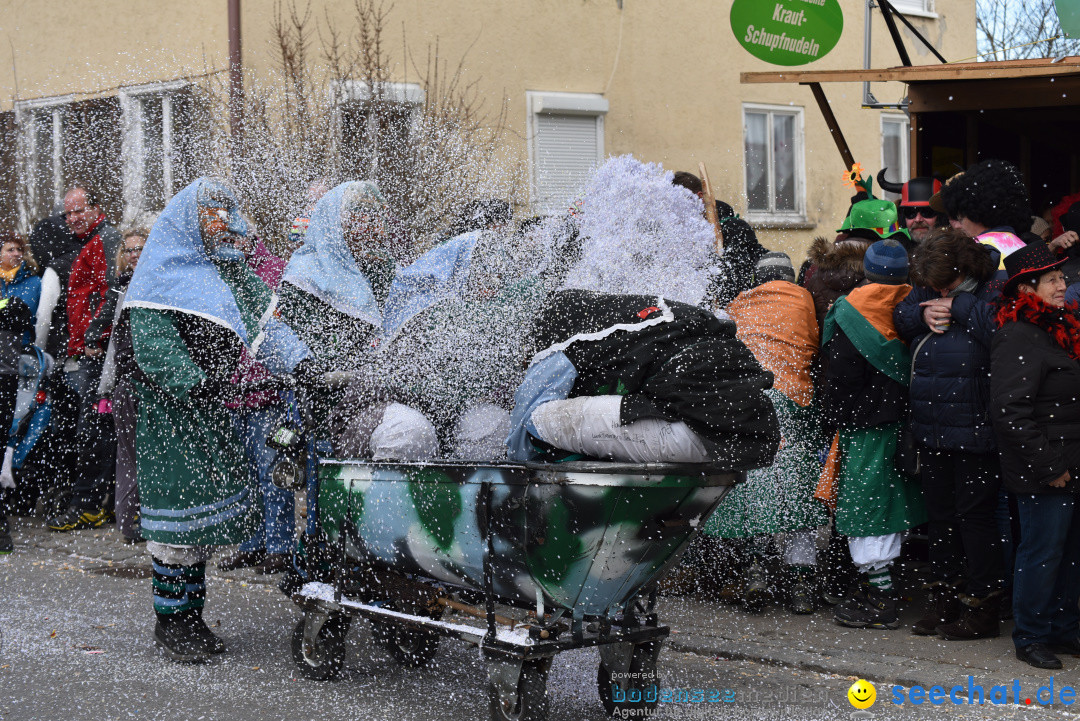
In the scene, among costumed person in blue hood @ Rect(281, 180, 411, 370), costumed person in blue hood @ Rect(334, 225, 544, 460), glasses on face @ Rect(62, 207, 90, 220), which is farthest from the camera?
glasses on face @ Rect(62, 207, 90, 220)

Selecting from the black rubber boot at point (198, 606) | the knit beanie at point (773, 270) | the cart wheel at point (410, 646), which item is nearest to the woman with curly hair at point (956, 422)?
the knit beanie at point (773, 270)

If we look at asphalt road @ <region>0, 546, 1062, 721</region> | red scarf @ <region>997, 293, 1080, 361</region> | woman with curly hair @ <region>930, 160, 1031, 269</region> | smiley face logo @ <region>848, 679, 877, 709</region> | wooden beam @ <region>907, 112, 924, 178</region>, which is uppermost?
wooden beam @ <region>907, 112, 924, 178</region>

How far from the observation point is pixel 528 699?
404 cm

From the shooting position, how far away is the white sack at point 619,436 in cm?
388

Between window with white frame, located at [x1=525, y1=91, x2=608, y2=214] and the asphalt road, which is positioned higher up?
window with white frame, located at [x1=525, y1=91, x2=608, y2=214]

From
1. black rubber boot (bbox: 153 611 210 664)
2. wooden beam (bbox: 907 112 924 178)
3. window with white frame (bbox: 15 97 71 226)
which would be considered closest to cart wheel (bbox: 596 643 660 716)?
black rubber boot (bbox: 153 611 210 664)

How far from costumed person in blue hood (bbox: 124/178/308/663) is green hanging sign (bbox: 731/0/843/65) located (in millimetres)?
4014

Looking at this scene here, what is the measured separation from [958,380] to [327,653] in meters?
2.88

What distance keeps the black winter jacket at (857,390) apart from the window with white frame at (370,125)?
180 inches

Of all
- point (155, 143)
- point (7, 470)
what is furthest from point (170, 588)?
point (155, 143)

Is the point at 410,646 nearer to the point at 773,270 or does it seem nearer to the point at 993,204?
the point at 773,270

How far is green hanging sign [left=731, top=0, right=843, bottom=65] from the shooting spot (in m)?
7.95

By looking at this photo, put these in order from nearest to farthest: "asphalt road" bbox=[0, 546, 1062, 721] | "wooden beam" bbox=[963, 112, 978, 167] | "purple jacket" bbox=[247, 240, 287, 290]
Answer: "asphalt road" bbox=[0, 546, 1062, 721] → "purple jacket" bbox=[247, 240, 287, 290] → "wooden beam" bbox=[963, 112, 978, 167]

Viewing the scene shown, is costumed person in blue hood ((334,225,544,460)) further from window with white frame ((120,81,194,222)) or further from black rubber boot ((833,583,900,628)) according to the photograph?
window with white frame ((120,81,194,222))
